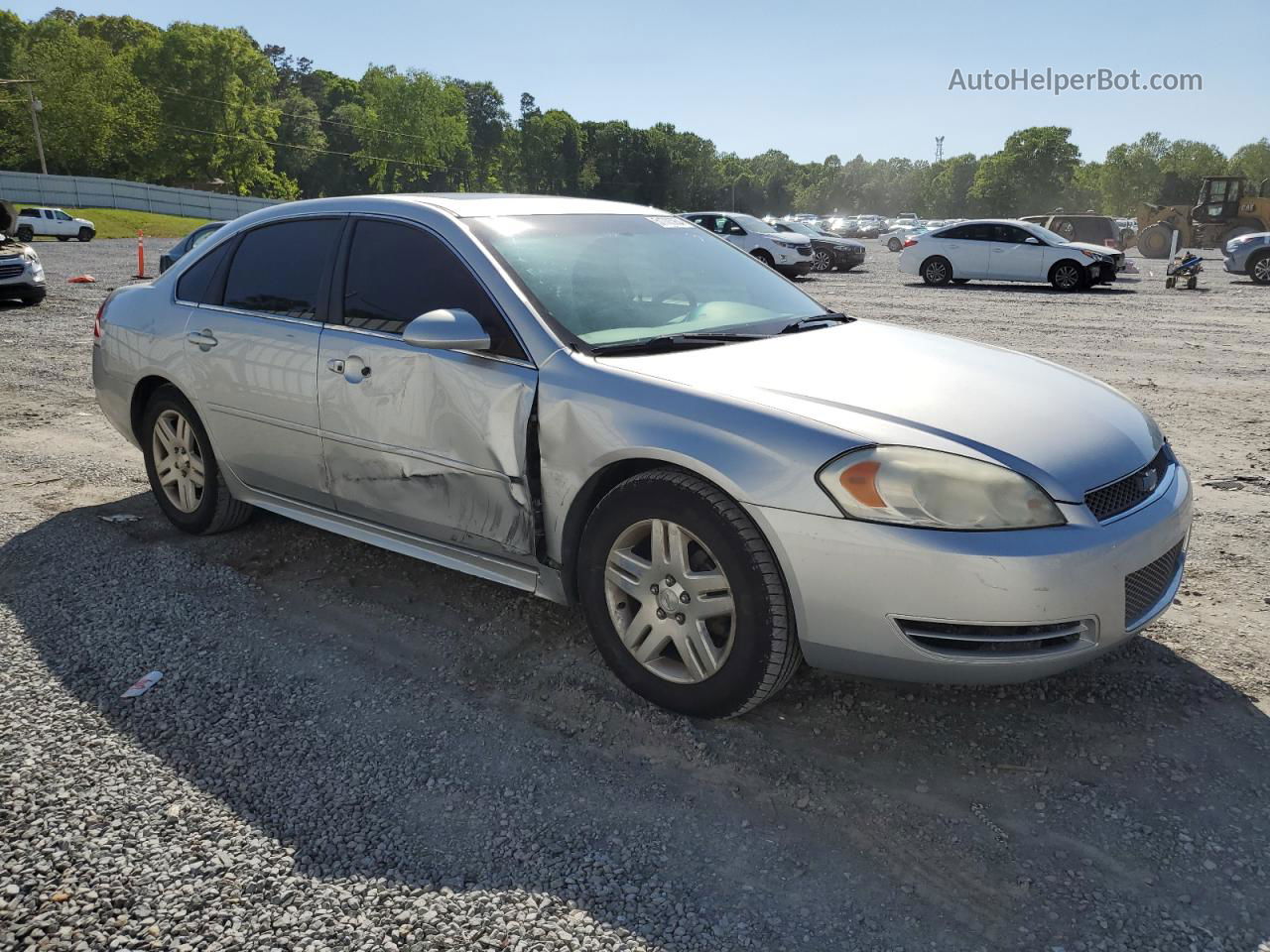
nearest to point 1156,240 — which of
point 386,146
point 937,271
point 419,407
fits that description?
point 937,271

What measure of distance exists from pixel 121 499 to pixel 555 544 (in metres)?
3.44

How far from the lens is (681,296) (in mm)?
4031

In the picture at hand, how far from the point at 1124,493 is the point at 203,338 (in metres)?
3.89

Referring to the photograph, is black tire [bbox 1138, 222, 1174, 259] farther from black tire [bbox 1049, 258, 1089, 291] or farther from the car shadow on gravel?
the car shadow on gravel

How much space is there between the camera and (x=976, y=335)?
12.8 m

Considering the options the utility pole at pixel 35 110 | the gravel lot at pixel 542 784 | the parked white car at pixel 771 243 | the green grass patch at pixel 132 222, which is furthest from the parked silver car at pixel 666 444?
the utility pole at pixel 35 110

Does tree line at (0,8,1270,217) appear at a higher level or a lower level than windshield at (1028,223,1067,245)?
higher

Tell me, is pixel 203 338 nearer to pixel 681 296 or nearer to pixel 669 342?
pixel 681 296

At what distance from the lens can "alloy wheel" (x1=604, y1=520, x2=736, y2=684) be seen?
3.04 meters

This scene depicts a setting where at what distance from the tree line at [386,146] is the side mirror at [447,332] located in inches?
1576

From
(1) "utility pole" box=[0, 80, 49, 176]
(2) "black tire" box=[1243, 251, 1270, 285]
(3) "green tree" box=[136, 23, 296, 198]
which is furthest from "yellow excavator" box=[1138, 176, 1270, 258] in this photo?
(3) "green tree" box=[136, 23, 296, 198]

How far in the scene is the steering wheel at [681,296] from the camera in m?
3.88

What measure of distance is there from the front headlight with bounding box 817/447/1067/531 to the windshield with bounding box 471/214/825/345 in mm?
1099

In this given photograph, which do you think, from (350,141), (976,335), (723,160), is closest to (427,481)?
(976,335)
